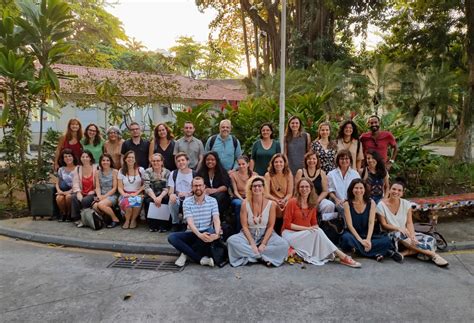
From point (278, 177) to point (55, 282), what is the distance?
3.16m

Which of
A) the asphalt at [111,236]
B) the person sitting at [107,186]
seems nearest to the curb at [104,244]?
the asphalt at [111,236]

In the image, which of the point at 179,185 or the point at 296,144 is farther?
the point at 296,144

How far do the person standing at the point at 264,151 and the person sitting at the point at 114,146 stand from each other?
2371 millimetres

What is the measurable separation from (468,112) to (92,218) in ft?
30.7

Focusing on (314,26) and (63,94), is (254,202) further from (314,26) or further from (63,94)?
(314,26)

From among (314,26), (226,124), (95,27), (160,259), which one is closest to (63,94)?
(226,124)

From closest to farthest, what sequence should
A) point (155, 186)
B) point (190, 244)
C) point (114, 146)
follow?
point (190, 244), point (155, 186), point (114, 146)

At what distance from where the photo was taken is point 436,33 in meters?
14.8

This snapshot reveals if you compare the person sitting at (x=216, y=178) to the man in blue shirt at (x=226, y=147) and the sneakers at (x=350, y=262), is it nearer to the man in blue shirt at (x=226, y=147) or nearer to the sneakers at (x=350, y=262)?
the man in blue shirt at (x=226, y=147)

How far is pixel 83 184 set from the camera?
6086 millimetres

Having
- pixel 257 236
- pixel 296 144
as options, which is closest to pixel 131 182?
pixel 257 236

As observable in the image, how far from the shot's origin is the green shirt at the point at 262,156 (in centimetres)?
591

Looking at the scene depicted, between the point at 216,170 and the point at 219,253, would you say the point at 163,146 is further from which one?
the point at 219,253

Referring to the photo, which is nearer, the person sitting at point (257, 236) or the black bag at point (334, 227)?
the person sitting at point (257, 236)
